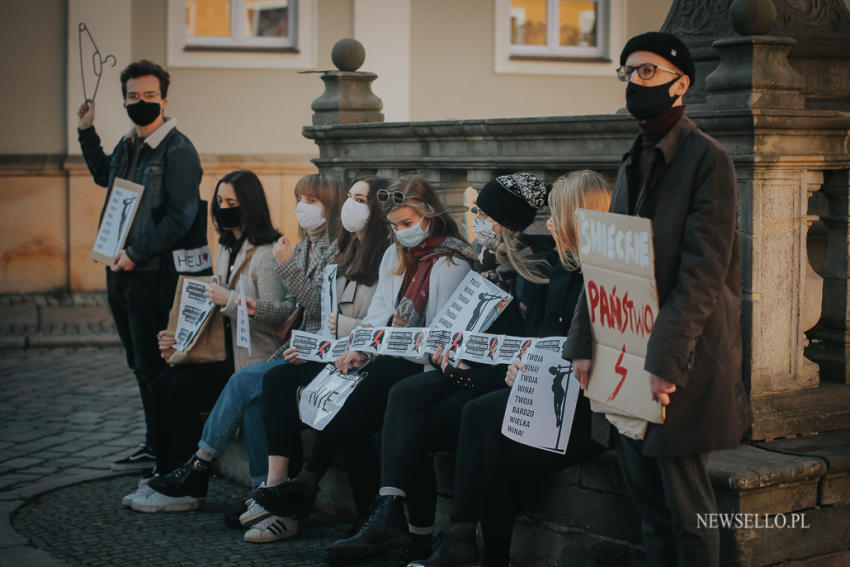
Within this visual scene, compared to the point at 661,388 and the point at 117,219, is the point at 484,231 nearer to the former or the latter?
the point at 661,388

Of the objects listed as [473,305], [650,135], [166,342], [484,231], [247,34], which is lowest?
[166,342]

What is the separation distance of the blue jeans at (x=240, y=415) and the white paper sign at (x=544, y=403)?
1.77m

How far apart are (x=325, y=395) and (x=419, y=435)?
0.69m

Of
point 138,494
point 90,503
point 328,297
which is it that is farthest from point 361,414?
point 90,503

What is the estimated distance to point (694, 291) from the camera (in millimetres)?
3758

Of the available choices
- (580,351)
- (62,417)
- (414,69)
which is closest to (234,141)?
(414,69)

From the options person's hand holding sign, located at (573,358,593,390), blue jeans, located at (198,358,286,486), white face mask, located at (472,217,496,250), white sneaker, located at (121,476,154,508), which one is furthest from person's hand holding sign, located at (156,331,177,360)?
person's hand holding sign, located at (573,358,593,390)

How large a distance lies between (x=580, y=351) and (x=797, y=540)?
3.90 ft

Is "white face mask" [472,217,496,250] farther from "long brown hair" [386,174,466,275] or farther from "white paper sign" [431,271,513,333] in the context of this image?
"long brown hair" [386,174,466,275]

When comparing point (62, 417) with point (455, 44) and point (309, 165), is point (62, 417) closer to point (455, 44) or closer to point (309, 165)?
point (309, 165)

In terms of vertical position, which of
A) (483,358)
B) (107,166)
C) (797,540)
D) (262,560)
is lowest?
(262,560)

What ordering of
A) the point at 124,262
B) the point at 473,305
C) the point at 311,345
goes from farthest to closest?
1. the point at 124,262
2. the point at 311,345
3. the point at 473,305

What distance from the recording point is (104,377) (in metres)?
10.4

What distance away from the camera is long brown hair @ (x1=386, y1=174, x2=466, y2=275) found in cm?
588
